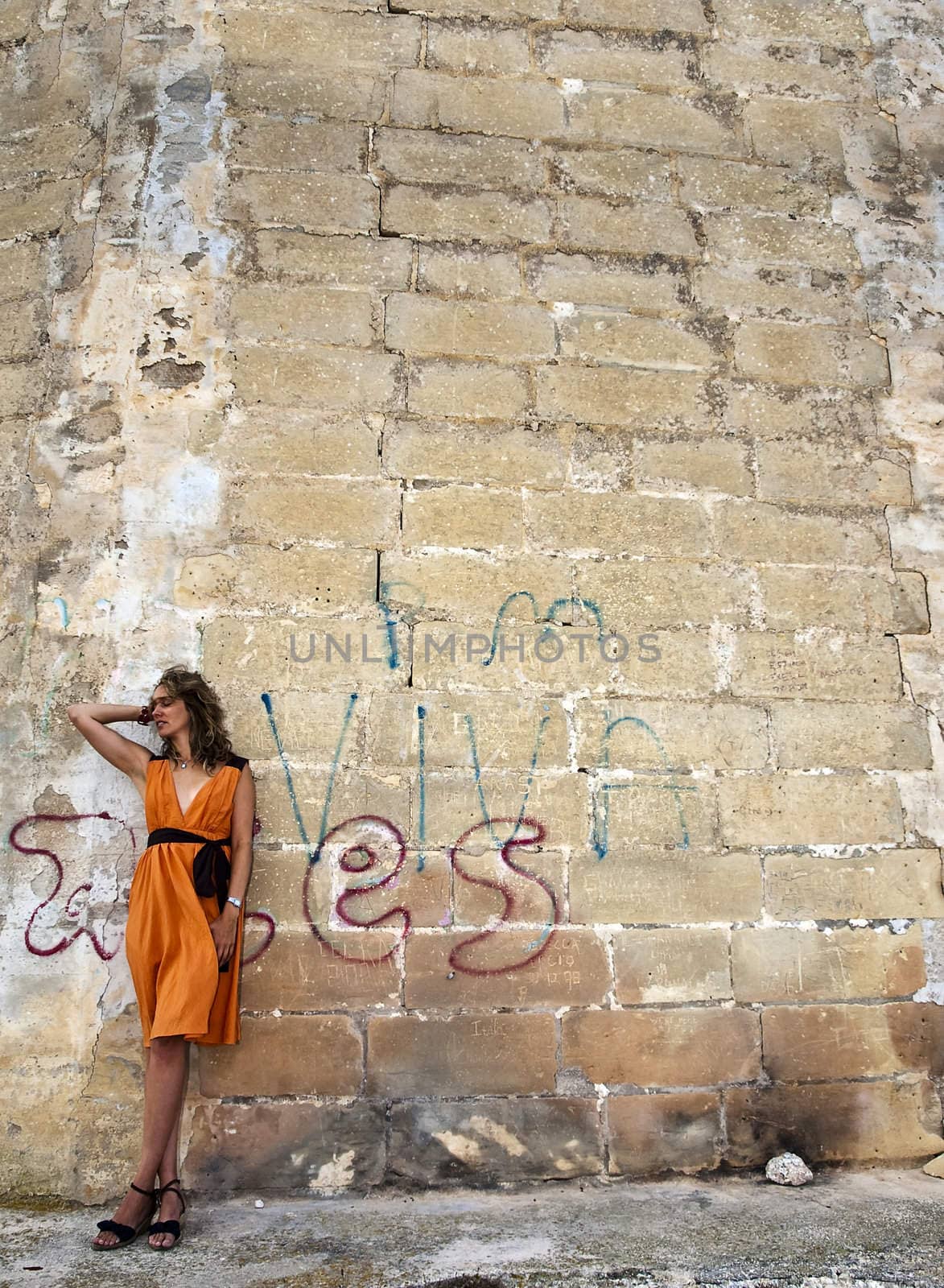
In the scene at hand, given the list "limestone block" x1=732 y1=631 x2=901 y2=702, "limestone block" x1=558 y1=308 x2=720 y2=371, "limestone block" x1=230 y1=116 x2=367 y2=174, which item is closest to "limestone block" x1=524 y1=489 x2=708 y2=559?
"limestone block" x1=732 y1=631 x2=901 y2=702

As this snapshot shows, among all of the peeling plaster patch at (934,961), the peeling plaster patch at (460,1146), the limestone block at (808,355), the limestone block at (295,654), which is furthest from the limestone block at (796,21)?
the peeling plaster patch at (460,1146)

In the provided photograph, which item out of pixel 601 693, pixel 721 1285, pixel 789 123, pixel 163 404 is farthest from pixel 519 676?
pixel 789 123

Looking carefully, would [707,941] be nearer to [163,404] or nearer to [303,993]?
[303,993]

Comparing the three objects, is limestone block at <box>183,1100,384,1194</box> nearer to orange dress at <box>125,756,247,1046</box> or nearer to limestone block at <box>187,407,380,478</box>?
orange dress at <box>125,756,247,1046</box>

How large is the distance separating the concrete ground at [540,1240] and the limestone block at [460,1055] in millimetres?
283

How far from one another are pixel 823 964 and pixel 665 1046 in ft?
1.87

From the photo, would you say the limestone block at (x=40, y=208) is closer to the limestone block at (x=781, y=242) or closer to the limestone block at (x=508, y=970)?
the limestone block at (x=781, y=242)

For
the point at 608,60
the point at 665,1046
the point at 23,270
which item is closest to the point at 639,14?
the point at 608,60

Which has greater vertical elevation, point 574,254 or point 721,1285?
point 574,254

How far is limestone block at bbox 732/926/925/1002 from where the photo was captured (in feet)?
10.9

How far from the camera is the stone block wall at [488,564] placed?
3.18 metres

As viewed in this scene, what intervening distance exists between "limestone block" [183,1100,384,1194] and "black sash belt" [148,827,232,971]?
44cm

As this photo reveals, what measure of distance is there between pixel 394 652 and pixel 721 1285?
191 cm

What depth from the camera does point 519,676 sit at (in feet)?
11.3
